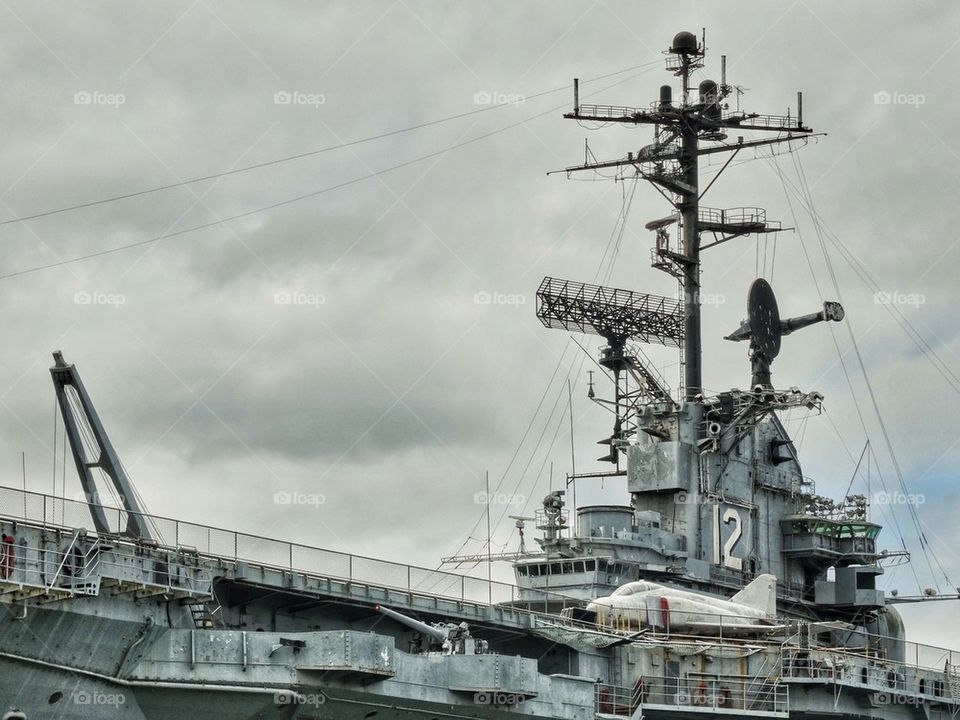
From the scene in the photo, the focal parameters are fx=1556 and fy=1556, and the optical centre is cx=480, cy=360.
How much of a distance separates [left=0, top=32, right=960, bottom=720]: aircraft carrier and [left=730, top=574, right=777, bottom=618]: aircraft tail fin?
0.19ft

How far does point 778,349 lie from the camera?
4712 centimetres

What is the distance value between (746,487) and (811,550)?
9.09 feet

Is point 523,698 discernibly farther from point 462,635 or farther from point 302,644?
point 302,644

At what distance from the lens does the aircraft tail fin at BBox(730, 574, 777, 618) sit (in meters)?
39.7
